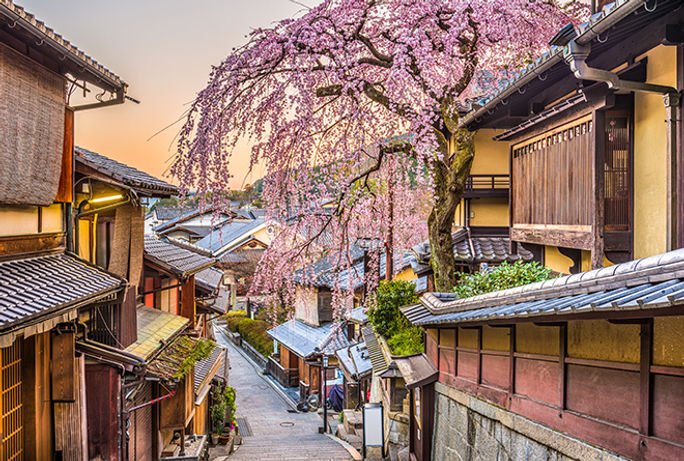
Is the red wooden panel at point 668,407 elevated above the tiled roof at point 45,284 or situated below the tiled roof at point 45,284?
below

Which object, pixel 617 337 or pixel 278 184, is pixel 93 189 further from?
pixel 617 337

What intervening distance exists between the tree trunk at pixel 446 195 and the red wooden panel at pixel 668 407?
6617 millimetres

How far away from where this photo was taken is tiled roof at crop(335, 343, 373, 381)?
61.7 feet

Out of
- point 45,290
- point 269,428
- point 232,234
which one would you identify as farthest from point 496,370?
point 232,234

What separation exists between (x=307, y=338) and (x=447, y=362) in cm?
1949

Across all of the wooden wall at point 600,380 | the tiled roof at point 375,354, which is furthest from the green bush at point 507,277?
the tiled roof at point 375,354

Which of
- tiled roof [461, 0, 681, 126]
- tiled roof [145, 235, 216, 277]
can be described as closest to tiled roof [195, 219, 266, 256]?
tiled roof [145, 235, 216, 277]

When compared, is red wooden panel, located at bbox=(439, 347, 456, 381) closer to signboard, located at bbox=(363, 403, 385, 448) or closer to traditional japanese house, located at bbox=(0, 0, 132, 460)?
signboard, located at bbox=(363, 403, 385, 448)

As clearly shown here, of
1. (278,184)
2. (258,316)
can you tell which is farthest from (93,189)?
(258,316)

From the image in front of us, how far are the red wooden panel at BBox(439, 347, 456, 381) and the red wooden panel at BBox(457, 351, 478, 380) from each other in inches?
13.5

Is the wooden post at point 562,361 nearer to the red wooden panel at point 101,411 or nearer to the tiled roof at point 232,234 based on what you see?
the red wooden panel at point 101,411

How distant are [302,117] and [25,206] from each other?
442 cm

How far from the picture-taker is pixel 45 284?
21.4ft

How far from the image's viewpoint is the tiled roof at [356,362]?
18.8m
